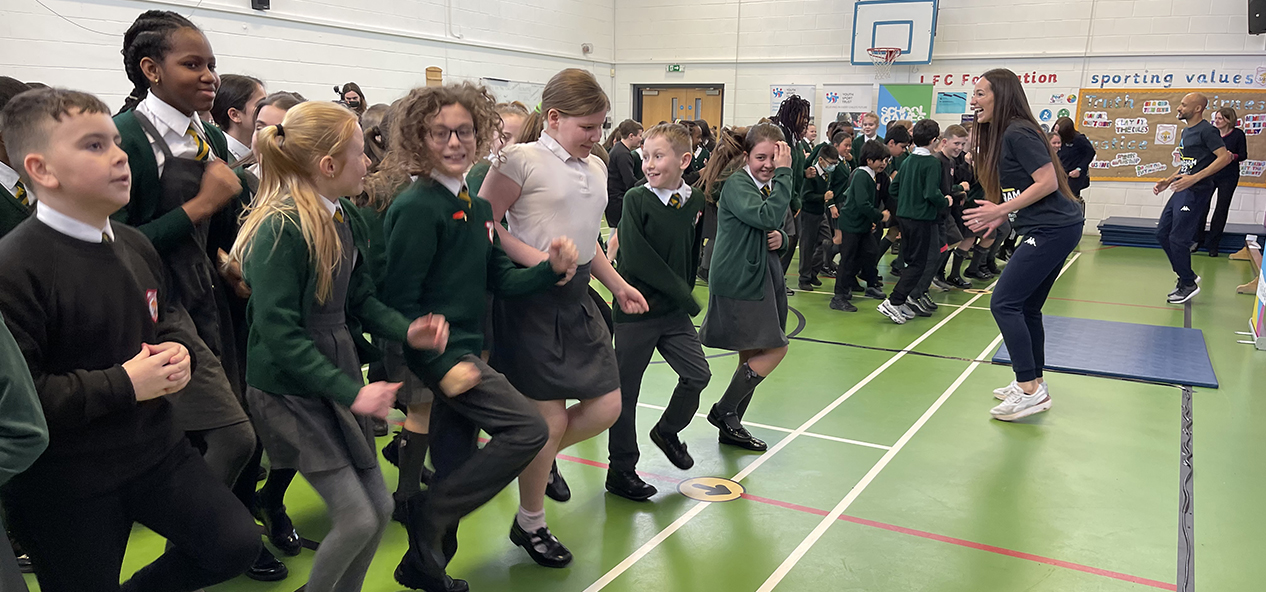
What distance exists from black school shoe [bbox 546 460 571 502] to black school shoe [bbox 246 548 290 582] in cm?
111

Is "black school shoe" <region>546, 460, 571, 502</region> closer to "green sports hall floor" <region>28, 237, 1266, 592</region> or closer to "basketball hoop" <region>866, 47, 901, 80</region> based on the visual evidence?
"green sports hall floor" <region>28, 237, 1266, 592</region>

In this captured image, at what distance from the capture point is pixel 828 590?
2.85 meters

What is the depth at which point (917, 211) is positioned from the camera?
23.0 ft

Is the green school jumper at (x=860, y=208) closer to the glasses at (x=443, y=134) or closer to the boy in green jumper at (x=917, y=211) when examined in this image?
the boy in green jumper at (x=917, y=211)

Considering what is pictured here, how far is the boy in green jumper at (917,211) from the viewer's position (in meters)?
6.88

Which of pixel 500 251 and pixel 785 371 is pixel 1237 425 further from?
pixel 500 251

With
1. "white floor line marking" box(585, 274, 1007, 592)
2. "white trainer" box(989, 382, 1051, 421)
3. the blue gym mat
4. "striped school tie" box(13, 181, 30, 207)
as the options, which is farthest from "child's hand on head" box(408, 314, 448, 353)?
the blue gym mat

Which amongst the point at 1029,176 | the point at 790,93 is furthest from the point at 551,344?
the point at 790,93

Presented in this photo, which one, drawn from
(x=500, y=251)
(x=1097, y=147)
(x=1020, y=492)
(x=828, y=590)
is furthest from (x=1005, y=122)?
(x=1097, y=147)

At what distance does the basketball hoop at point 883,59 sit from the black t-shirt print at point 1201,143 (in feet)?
21.5

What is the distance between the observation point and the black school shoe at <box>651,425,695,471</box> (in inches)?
150

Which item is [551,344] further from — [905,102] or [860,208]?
[905,102]

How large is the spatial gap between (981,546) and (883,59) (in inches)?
493

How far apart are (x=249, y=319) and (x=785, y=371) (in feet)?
12.8
